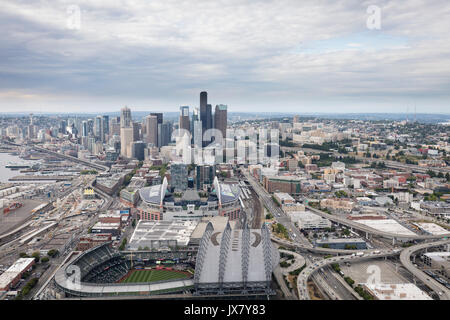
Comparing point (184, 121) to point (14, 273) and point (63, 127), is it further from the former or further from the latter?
point (14, 273)

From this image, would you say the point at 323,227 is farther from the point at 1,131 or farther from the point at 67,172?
the point at 1,131

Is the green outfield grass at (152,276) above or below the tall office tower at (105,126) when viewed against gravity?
below

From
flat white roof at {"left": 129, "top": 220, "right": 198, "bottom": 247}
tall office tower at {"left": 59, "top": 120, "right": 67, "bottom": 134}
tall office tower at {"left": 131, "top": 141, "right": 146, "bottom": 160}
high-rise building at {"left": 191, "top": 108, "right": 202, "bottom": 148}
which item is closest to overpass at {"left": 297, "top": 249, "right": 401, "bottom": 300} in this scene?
flat white roof at {"left": 129, "top": 220, "right": 198, "bottom": 247}

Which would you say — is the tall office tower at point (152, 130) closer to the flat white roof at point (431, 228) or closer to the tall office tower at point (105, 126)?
the tall office tower at point (105, 126)

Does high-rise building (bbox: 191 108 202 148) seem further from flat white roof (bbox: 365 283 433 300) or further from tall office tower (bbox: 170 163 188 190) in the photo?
flat white roof (bbox: 365 283 433 300)

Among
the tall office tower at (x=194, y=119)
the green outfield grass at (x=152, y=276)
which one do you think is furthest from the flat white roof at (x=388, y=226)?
the tall office tower at (x=194, y=119)

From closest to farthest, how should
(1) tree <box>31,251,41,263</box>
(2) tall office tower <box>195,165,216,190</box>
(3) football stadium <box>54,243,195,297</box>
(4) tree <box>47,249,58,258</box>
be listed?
(3) football stadium <box>54,243,195,297</box>, (1) tree <box>31,251,41,263</box>, (4) tree <box>47,249,58,258</box>, (2) tall office tower <box>195,165,216,190</box>
